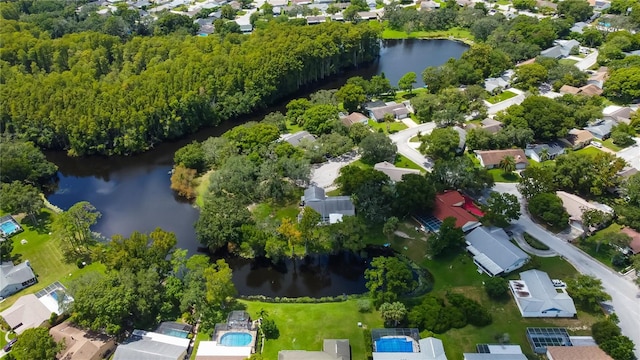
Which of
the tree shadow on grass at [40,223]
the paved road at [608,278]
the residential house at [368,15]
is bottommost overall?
the paved road at [608,278]

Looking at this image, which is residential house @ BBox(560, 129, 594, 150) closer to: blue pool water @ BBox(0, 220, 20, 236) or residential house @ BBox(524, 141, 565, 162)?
residential house @ BBox(524, 141, 565, 162)

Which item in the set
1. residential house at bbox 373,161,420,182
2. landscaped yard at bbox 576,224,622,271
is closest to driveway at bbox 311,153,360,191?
residential house at bbox 373,161,420,182

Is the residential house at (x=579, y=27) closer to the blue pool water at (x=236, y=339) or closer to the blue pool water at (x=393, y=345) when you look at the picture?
the blue pool water at (x=393, y=345)

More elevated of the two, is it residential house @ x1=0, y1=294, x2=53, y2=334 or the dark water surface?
residential house @ x1=0, y1=294, x2=53, y2=334

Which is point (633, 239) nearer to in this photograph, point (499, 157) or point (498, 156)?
point (499, 157)

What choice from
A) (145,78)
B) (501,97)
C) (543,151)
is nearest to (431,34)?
(501,97)

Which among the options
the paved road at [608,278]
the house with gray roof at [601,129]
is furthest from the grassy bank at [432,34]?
the paved road at [608,278]
